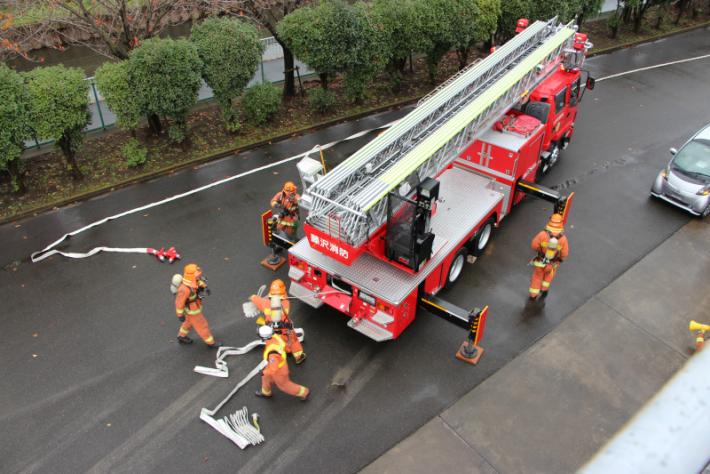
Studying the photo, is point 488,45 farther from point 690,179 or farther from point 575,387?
Answer: point 575,387

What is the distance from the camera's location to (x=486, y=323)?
34.1 feet

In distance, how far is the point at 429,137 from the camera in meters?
10.3

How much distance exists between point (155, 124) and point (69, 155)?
2.63m

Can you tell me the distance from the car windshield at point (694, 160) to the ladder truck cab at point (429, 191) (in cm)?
287

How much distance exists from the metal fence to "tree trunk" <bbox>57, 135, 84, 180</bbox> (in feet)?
5.96

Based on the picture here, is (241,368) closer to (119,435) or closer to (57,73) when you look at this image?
(119,435)

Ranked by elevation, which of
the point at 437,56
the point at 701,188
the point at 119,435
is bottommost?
the point at 119,435

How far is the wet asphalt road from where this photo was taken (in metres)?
8.39

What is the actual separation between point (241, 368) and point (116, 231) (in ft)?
16.7

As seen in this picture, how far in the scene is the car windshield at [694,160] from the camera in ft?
42.7

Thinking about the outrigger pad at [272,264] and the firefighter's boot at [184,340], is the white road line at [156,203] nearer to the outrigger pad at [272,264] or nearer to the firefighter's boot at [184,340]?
the outrigger pad at [272,264]

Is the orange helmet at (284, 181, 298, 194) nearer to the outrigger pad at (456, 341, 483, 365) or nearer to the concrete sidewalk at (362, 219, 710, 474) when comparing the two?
the outrigger pad at (456, 341, 483, 365)

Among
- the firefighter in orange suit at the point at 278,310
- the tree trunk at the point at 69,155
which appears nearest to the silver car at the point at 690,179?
the firefighter in orange suit at the point at 278,310

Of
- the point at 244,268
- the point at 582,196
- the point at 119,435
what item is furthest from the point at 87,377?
the point at 582,196
